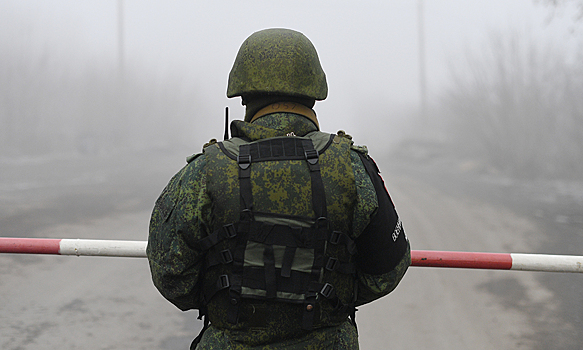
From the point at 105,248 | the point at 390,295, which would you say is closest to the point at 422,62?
the point at 390,295

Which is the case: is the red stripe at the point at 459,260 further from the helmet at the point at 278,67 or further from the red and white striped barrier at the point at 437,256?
the helmet at the point at 278,67

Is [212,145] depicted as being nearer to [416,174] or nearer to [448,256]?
[448,256]

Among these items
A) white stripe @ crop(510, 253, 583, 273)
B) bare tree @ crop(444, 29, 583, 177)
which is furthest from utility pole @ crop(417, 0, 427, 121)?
white stripe @ crop(510, 253, 583, 273)

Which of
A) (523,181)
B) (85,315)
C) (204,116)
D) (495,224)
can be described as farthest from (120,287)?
(204,116)

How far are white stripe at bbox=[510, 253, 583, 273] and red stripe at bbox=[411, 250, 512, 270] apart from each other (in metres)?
0.04

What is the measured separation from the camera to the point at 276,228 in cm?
131

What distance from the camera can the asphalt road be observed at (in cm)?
359

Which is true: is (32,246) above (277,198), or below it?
below

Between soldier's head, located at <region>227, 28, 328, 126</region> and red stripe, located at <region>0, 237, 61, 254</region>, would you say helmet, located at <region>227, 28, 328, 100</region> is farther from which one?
red stripe, located at <region>0, 237, 61, 254</region>

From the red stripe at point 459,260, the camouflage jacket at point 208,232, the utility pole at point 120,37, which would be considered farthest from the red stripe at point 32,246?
the utility pole at point 120,37

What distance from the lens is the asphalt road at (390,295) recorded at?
3.59 metres

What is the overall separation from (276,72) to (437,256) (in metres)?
1.10

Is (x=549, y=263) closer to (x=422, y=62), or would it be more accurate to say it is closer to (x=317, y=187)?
(x=317, y=187)

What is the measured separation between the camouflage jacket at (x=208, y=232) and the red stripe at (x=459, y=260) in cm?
59
